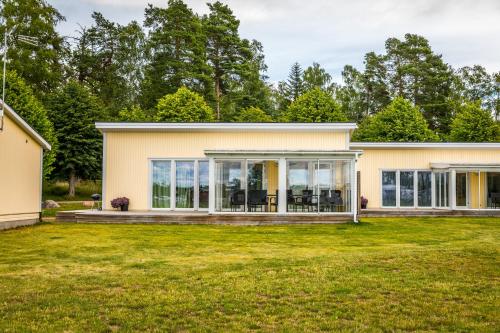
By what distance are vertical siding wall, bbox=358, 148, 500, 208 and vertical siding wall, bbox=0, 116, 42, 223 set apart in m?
12.5

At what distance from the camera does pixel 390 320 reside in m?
5.34

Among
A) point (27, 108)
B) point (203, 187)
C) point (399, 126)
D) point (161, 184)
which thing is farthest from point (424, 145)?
point (27, 108)

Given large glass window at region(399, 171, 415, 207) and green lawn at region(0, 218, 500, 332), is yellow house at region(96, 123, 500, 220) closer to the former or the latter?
large glass window at region(399, 171, 415, 207)

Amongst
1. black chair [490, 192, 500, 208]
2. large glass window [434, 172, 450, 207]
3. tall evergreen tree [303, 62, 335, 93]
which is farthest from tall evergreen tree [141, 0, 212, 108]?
black chair [490, 192, 500, 208]

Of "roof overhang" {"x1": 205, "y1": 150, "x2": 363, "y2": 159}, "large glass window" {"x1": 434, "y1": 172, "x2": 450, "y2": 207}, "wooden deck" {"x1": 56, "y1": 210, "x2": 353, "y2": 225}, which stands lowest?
"wooden deck" {"x1": 56, "y1": 210, "x2": 353, "y2": 225}

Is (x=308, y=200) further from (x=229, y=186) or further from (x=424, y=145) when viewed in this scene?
(x=424, y=145)

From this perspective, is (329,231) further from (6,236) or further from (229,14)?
(229,14)

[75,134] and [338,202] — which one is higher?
[75,134]

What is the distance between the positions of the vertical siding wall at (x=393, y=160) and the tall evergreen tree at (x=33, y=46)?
2415cm

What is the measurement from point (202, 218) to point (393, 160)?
370 inches

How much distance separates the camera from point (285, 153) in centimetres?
1684

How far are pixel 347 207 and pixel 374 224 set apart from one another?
4.58 ft

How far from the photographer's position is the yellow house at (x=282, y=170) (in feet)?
55.8

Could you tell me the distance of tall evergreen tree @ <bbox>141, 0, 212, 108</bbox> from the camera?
4056 centimetres
